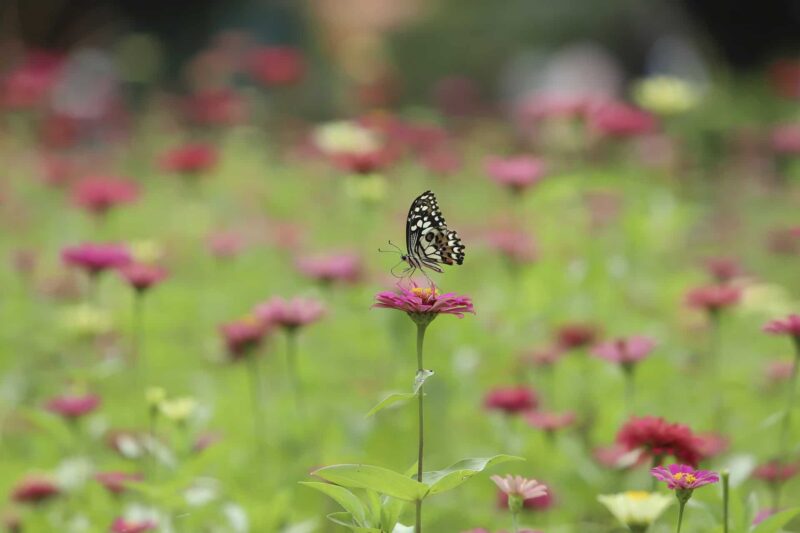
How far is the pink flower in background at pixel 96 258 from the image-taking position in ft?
5.52

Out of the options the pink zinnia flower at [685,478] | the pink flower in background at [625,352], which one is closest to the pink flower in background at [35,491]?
the pink flower in background at [625,352]

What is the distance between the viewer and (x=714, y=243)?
3.50 metres

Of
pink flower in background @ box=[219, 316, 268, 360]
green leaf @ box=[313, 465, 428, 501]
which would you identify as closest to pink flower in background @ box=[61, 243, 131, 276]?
pink flower in background @ box=[219, 316, 268, 360]

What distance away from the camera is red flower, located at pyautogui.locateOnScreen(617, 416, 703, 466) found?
1.14 metres

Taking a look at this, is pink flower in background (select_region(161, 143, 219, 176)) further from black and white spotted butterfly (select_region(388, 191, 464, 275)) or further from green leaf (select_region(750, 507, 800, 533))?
green leaf (select_region(750, 507, 800, 533))

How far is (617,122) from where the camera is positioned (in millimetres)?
2227

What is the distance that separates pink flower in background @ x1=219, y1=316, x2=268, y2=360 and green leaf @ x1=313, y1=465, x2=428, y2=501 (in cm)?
77

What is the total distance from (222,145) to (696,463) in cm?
403

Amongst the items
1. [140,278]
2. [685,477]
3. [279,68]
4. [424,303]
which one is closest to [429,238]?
[424,303]

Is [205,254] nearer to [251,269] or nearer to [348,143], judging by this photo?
[251,269]

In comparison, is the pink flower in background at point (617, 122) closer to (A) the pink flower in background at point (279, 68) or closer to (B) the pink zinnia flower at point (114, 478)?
(B) the pink zinnia flower at point (114, 478)

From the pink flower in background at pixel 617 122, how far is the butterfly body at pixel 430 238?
1060 millimetres

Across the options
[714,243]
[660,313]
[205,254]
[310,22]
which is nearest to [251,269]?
[205,254]

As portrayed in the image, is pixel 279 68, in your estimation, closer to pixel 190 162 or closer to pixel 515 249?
pixel 190 162
